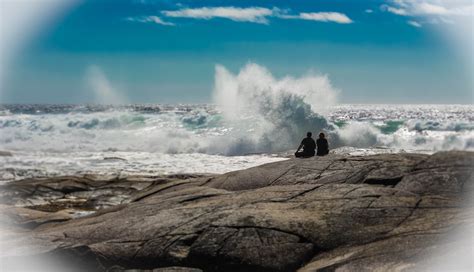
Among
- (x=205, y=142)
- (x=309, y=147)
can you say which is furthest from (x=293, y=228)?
(x=205, y=142)

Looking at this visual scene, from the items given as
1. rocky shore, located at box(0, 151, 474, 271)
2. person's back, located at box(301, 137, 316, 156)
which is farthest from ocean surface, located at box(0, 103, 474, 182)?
rocky shore, located at box(0, 151, 474, 271)

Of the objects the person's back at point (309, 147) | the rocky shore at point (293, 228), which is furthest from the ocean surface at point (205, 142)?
the rocky shore at point (293, 228)

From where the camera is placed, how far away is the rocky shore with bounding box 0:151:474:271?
22.6ft

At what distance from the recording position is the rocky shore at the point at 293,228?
6.88 metres

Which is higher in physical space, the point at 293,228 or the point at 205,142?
the point at 205,142

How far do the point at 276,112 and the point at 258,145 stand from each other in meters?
5.84

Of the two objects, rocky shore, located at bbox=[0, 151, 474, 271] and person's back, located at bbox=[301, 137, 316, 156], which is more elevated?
person's back, located at bbox=[301, 137, 316, 156]

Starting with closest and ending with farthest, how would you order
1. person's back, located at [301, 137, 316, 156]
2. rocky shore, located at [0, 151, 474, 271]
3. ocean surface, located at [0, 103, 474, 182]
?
rocky shore, located at [0, 151, 474, 271] < person's back, located at [301, 137, 316, 156] < ocean surface, located at [0, 103, 474, 182]

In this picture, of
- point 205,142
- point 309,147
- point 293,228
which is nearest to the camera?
point 293,228

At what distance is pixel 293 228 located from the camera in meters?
7.53

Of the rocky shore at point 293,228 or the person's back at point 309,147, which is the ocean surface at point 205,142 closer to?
the person's back at point 309,147

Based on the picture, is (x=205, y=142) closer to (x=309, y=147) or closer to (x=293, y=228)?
(x=309, y=147)

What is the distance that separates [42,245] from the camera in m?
7.95

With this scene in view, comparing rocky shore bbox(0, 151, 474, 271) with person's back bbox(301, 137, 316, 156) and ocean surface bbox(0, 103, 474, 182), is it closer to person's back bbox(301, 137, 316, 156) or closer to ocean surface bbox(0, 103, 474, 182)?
person's back bbox(301, 137, 316, 156)
